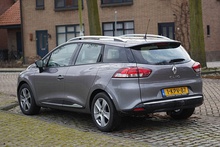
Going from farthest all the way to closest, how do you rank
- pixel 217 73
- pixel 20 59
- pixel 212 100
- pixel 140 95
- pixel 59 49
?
pixel 20 59
pixel 217 73
pixel 212 100
pixel 59 49
pixel 140 95

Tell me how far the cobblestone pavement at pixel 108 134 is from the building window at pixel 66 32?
25.1 metres

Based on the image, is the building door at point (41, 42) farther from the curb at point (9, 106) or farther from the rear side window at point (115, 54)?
the rear side window at point (115, 54)

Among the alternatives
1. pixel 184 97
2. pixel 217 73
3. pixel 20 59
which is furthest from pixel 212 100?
pixel 20 59

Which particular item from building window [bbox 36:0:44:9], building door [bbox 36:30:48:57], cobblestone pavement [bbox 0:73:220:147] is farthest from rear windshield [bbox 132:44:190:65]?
building window [bbox 36:0:44:9]

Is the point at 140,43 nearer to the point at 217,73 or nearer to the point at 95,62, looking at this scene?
the point at 95,62

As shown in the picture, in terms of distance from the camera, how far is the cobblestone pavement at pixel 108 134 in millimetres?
7090

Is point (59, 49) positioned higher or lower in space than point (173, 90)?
higher

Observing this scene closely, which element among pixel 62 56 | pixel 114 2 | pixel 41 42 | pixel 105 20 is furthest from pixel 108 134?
pixel 41 42

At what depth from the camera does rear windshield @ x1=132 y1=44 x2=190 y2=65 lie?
25.7 feet

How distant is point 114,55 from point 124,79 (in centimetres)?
64

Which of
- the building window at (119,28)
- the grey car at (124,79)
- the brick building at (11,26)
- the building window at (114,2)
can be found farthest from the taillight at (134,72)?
the brick building at (11,26)

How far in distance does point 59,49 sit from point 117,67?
6.95 ft

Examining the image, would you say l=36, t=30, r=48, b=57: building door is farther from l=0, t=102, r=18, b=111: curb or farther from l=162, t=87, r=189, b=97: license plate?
l=162, t=87, r=189, b=97: license plate

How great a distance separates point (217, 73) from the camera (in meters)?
19.6
